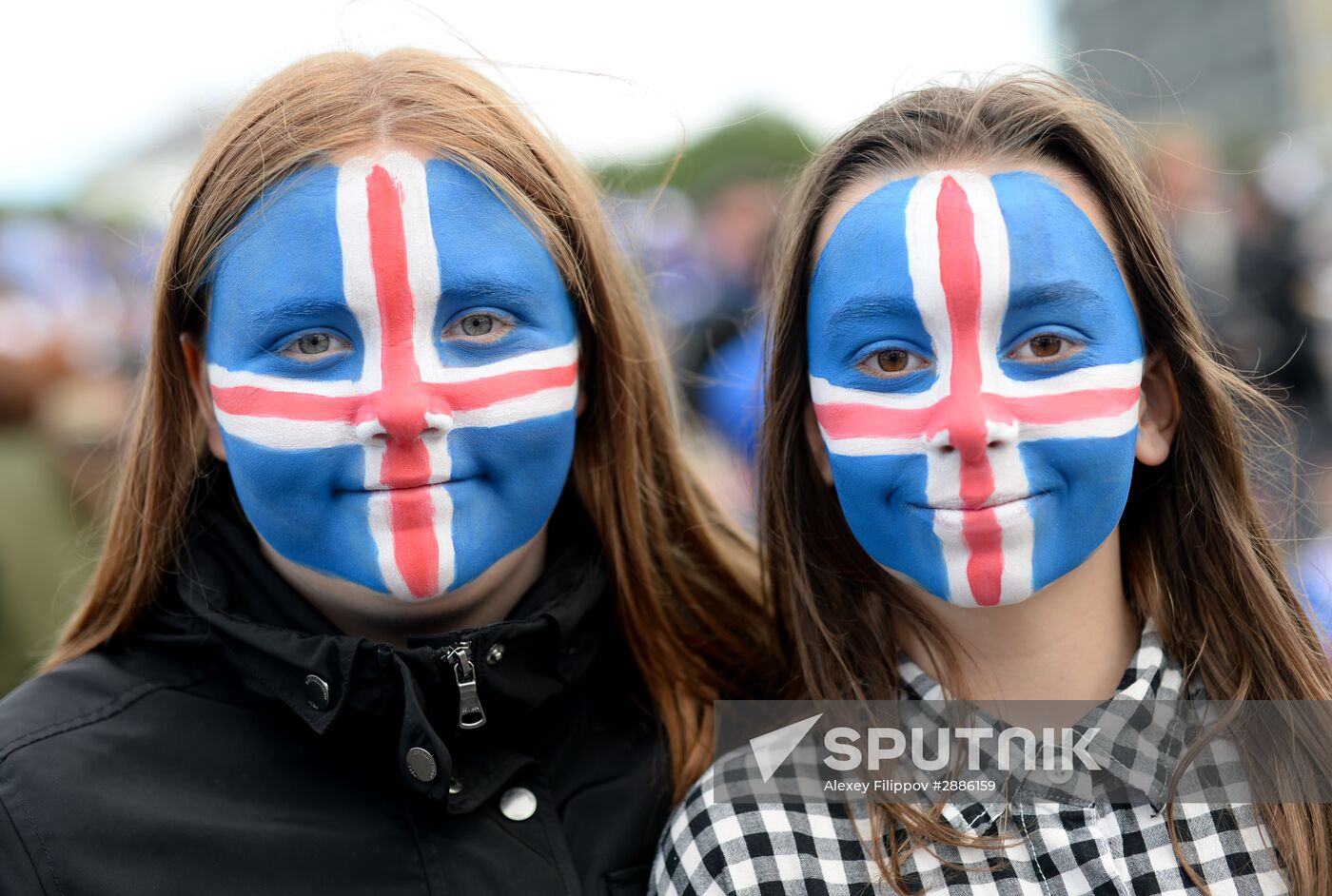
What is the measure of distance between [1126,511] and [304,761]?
149 cm

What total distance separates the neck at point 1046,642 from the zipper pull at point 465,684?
0.75 metres

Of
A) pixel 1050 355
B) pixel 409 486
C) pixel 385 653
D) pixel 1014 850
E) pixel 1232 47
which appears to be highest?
pixel 1232 47

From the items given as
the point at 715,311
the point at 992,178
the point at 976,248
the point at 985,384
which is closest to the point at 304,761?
the point at 985,384

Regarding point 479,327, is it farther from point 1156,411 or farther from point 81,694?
point 1156,411

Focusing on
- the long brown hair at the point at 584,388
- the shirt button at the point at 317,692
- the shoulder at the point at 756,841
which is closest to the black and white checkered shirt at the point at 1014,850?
the shoulder at the point at 756,841

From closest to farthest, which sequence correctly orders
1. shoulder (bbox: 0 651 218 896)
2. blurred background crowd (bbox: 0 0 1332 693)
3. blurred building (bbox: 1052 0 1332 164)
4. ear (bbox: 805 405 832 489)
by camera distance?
shoulder (bbox: 0 651 218 896)
ear (bbox: 805 405 832 489)
blurred background crowd (bbox: 0 0 1332 693)
blurred building (bbox: 1052 0 1332 164)

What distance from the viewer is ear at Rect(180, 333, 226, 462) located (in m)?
2.27

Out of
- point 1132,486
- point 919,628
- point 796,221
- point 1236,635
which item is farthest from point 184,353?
point 1236,635

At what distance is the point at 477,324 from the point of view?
2.14 meters

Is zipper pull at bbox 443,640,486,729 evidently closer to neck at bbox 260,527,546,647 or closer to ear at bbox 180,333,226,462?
neck at bbox 260,527,546,647

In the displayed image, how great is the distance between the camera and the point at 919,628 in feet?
7.14

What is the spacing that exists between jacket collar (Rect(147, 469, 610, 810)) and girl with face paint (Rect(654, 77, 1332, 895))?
1.14ft

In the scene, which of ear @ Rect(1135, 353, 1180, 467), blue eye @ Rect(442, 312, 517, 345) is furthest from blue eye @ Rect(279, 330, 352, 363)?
ear @ Rect(1135, 353, 1180, 467)

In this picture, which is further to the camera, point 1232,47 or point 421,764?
point 1232,47
